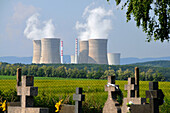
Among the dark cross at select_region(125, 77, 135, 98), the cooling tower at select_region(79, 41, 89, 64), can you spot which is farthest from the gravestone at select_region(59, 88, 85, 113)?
the cooling tower at select_region(79, 41, 89, 64)

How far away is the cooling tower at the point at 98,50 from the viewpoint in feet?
253

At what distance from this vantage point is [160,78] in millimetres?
40625

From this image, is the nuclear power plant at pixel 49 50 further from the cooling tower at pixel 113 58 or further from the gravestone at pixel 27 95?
the gravestone at pixel 27 95

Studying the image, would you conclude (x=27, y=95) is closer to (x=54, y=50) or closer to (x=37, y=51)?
(x=54, y=50)

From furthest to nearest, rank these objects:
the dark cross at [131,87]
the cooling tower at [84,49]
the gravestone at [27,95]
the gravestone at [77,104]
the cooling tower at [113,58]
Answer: the cooling tower at [113,58]
the cooling tower at [84,49]
the dark cross at [131,87]
the gravestone at [77,104]
the gravestone at [27,95]

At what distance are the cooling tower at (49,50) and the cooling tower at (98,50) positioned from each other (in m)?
6.55

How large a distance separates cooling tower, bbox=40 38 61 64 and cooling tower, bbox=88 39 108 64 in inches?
258

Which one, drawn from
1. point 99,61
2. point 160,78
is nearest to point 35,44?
point 99,61

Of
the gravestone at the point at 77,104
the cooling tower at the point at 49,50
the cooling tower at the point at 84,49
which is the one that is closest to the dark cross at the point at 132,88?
the gravestone at the point at 77,104

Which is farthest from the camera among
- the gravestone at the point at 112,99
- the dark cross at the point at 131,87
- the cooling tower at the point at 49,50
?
the cooling tower at the point at 49,50

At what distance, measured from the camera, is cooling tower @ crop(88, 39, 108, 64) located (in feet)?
253

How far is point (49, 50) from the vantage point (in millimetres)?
76812

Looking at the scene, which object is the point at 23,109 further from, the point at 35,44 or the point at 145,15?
the point at 35,44

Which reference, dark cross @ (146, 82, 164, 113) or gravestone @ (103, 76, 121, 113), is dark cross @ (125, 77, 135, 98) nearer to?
gravestone @ (103, 76, 121, 113)
